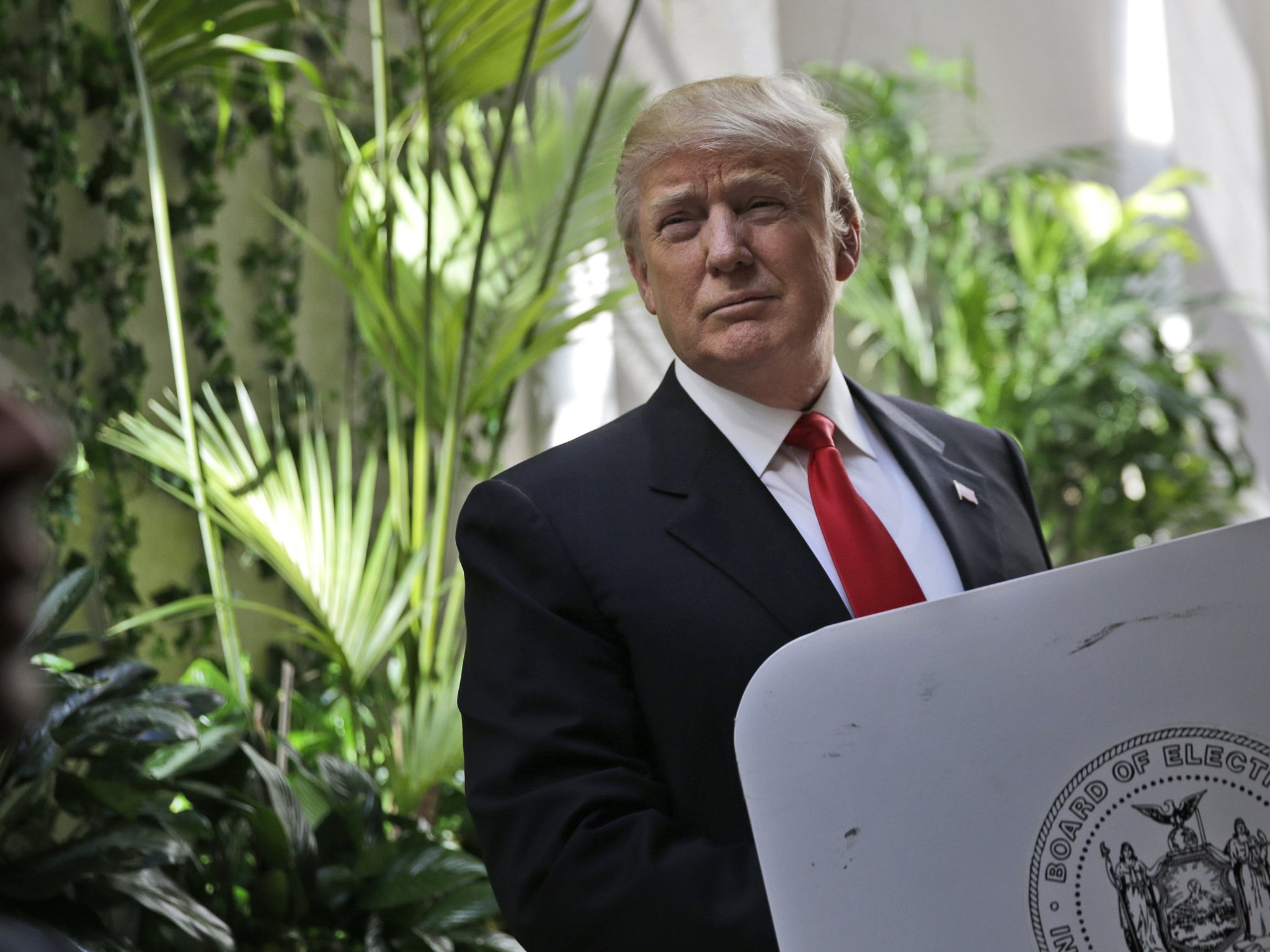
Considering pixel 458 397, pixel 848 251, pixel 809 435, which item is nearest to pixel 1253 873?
pixel 809 435

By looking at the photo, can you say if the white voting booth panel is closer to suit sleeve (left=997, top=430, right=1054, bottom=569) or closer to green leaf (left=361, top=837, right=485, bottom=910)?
suit sleeve (left=997, top=430, right=1054, bottom=569)

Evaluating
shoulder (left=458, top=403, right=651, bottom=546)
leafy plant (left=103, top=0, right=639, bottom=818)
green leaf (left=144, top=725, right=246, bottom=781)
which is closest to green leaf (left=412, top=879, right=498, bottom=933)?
leafy plant (left=103, top=0, right=639, bottom=818)

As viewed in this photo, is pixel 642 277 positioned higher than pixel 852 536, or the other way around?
pixel 642 277

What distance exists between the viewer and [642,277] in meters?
1.48

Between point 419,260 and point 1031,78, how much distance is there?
4.30 meters

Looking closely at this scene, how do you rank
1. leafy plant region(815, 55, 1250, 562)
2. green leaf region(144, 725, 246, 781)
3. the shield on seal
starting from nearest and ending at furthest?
the shield on seal, green leaf region(144, 725, 246, 781), leafy plant region(815, 55, 1250, 562)

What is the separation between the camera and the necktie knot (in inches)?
55.2

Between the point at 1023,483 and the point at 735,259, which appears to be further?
the point at 1023,483

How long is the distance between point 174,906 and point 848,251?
1419 millimetres

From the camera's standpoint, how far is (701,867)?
103 cm

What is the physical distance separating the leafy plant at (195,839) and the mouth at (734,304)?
45.9 inches

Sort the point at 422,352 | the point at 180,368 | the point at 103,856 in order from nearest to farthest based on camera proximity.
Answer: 1. the point at 103,856
2. the point at 180,368
3. the point at 422,352

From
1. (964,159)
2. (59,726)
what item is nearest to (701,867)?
(59,726)

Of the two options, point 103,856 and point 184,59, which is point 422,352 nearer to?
point 184,59
